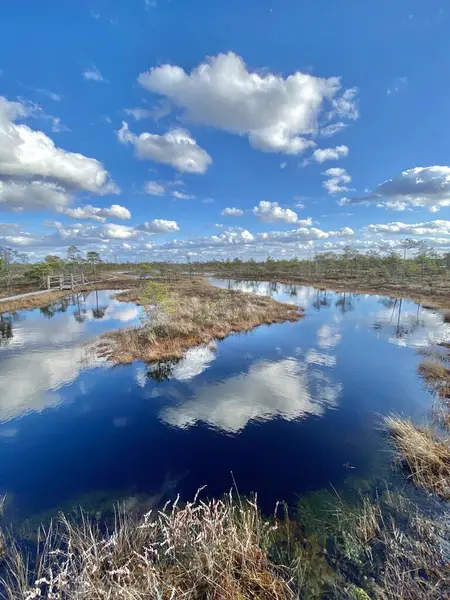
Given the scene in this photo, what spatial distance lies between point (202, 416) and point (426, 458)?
8.48 meters

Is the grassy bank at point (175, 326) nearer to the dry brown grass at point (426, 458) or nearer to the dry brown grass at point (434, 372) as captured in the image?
the dry brown grass at point (426, 458)

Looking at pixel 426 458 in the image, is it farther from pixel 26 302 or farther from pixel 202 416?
pixel 26 302

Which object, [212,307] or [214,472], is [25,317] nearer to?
[212,307]

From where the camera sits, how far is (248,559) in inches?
197

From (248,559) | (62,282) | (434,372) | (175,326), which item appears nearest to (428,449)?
(248,559)

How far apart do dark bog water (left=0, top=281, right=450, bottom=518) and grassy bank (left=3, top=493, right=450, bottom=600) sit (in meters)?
1.43

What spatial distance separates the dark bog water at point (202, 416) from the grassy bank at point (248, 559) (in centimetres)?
143

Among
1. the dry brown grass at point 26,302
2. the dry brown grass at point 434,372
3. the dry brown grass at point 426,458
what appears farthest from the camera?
the dry brown grass at point 26,302

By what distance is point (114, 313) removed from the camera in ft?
112

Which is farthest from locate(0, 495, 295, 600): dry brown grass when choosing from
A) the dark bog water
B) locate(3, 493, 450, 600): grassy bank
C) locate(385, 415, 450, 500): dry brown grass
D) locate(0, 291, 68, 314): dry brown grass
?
locate(0, 291, 68, 314): dry brown grass

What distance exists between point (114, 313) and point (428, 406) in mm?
31494

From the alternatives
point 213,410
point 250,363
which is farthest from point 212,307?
point 213,410

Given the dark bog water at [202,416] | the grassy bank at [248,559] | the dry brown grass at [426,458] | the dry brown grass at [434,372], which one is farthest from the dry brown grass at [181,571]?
the dry brown grass at [434,372]

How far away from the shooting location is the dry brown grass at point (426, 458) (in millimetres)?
8117
